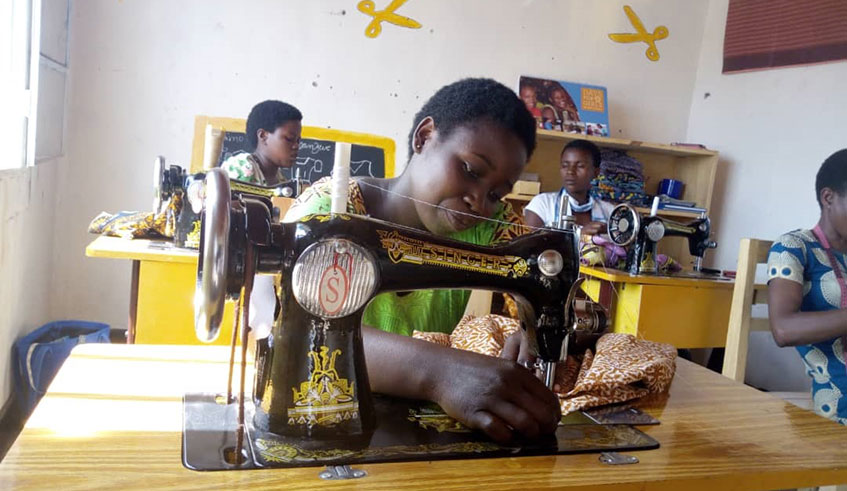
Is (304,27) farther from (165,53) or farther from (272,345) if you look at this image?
(272,345)

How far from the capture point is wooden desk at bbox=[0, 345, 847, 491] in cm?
69

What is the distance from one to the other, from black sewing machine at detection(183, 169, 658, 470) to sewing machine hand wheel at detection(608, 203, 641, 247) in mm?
2188

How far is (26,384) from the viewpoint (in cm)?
287

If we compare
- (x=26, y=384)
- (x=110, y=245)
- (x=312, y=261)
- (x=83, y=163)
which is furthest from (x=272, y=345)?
(x=83, y=163)

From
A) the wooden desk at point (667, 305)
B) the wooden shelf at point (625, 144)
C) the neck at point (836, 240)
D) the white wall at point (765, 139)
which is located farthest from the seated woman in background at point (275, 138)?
the white wall at point (765, 139)

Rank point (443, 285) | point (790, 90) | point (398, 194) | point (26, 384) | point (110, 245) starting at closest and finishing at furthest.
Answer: point (443, 285) < point (398, 194) < point (110, 245) < point (26, 384) < point (790, 90)

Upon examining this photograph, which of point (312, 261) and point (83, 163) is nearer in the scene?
point (312, 261)

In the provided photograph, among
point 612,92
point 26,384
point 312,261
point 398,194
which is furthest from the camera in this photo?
point 612,92

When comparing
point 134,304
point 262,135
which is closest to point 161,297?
point 134,304

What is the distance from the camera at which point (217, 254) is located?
744 mm

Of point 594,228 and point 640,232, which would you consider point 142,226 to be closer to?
point 640,232

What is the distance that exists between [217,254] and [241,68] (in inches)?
141

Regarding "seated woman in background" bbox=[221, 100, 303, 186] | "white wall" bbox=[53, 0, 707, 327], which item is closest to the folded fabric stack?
"white wall" bbox=[53, 0, 707, 327]

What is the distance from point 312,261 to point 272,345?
0.45 ft
